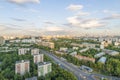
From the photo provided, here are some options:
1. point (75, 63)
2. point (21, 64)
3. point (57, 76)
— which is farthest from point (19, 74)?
point (75, 63)

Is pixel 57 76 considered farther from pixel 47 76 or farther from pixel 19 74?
pixel 19 74

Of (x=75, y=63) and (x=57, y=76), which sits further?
(x=75, y=63)

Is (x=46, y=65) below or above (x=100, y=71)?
above

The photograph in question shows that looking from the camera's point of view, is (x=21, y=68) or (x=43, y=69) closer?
(x=43, y=69)

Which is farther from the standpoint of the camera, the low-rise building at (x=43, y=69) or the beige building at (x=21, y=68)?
the beige building at (x=21, y=68)

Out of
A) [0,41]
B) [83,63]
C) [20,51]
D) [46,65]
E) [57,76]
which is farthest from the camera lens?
[0,41]

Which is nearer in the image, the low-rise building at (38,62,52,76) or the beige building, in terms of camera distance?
the low-rise building at (38,62,52,76)

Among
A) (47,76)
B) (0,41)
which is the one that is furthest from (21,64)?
(0,41)

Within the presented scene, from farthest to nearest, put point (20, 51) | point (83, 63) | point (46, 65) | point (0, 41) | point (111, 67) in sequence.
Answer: point (0, 41) → point (20, 51) → point (83, 63) → point (111, 67) → point (46, 65)

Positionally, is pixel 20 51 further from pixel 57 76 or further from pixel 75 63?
pixel 57 76
